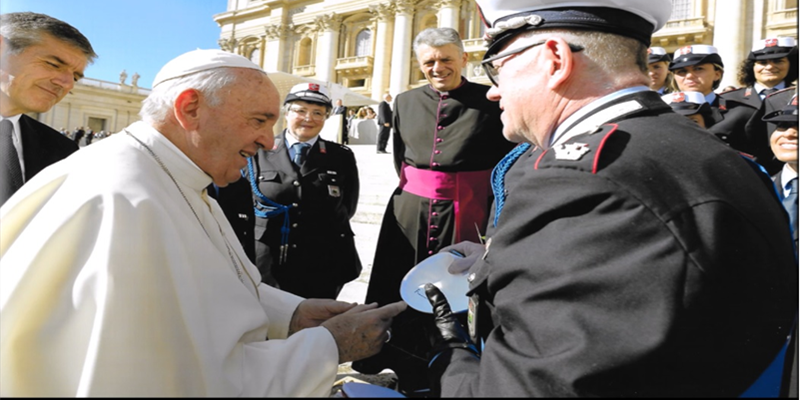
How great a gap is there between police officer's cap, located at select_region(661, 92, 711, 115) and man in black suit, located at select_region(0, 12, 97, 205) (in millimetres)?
4054

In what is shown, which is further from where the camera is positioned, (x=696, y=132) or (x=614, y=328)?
(x=696, y=132)

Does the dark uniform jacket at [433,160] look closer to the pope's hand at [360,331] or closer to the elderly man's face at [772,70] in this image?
the pope's hand at [360,331]

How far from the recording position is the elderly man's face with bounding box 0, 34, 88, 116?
2303 millimetres

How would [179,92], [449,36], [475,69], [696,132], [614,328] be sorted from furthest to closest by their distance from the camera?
[475,69] → [449,36] → [179,92] → [696,132] → [614,328]

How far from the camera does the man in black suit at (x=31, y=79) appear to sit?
2.29 metres

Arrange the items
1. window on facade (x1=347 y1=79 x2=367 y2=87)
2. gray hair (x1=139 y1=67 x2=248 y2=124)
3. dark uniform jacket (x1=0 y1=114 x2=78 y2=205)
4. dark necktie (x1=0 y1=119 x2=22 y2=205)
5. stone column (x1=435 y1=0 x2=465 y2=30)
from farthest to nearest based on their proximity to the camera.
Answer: window on facade (x1=347 y1=79 x2=367 y2=87)
stone column (x1=435 y1=0 x2=465 y2=30)
dark uniform jacket (x1=0 y1=114 x2=78 y2=205)
dark necktie (x1=0 y1=119 x2=22 y2=205)
gray hair (x1=139 y1=67 x2=248 y2=124)

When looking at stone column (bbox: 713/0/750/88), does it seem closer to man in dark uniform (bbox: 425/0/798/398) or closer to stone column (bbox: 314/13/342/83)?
stone column (bbox: 314/13/342/83)

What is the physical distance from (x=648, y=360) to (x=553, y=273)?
0.23 m

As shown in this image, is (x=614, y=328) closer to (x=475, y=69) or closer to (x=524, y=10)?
(x=524, y=10)

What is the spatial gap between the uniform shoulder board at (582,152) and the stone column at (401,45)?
109 ft

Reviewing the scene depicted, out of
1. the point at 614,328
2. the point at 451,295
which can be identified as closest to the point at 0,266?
the point at 451,295

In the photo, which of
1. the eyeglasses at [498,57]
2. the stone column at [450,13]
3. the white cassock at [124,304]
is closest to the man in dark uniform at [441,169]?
the eyeglasses at [498,57]

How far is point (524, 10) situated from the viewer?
5.09 ft

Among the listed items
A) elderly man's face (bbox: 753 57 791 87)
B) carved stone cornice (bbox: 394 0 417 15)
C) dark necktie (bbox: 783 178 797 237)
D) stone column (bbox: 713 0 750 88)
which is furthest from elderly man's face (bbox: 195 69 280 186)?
carved stone cornice (bbox: 394 0 417 15)
